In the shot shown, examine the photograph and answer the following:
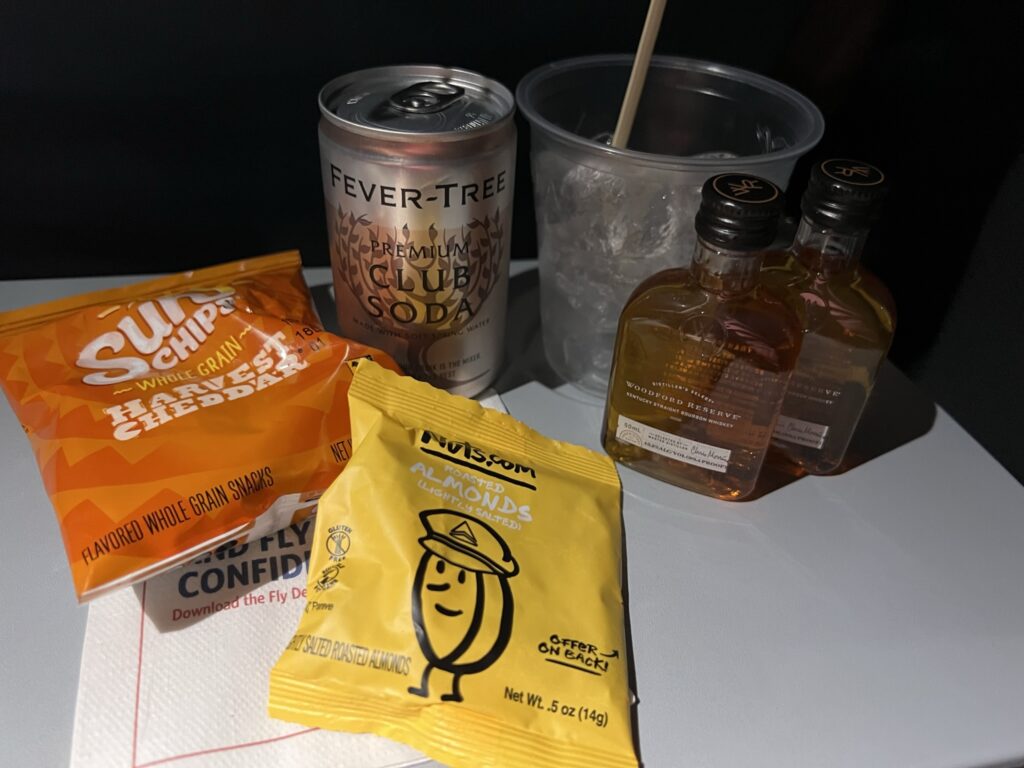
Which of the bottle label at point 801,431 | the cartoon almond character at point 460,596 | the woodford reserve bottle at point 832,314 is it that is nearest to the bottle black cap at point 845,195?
the woodford reserve bottle at point 832,314

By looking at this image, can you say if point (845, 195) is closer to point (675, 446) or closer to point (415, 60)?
point (675, 446)

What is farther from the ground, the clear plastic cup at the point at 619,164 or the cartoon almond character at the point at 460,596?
the clear plastic cup at the point at 619,164

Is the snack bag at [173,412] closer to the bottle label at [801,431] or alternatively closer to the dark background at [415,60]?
the dark background at [415,60]

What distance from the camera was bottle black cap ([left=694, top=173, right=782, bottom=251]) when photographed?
0.43 metres

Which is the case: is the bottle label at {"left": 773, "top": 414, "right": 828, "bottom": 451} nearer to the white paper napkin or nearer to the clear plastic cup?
the clear plastic cup

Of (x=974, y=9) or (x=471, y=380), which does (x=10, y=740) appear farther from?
(x=974, y=9)

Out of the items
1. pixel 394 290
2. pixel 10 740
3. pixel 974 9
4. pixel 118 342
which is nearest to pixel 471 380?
pixel 394 290

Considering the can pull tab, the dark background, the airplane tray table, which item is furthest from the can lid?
the airplane tray table

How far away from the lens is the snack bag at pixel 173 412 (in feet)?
1.42

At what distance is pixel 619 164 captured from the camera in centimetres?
52

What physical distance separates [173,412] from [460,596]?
0.21 metres

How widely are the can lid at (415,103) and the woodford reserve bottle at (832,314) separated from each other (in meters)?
0.21

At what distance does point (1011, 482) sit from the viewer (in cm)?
58

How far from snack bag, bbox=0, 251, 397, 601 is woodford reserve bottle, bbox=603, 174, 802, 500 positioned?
0.18 metres
